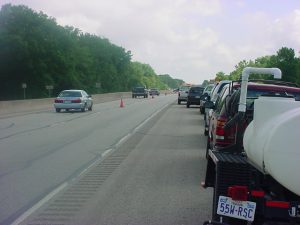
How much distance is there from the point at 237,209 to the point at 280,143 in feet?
2.77

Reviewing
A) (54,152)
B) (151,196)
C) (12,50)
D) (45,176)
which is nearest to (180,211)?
(151,196)

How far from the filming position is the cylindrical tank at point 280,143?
468cm

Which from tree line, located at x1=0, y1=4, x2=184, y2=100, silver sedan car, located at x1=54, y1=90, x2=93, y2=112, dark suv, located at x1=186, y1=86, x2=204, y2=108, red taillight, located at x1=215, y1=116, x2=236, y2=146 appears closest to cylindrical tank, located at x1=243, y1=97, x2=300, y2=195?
red taillight, located at x1=215, y1=116, x2=236, y2=146

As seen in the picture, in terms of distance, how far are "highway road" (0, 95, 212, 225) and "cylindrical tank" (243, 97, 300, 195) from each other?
224cm

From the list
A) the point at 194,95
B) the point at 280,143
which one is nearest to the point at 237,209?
the point at 280,143

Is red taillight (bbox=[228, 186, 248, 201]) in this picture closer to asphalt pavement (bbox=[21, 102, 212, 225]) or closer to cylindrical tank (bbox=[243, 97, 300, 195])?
cylindrical tank (bbox=[243, 97, 300, 195])

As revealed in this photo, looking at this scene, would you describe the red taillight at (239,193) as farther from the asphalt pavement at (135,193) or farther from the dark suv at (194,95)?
the dark suv at (194,95)

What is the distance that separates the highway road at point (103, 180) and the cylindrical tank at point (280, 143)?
2.24 m

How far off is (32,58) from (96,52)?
5485 cm

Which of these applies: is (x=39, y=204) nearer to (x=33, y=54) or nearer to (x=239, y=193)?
(x=239, y=193)

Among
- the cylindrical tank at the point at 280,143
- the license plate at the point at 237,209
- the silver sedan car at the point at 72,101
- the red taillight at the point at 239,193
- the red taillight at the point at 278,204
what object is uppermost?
the cylindrical tank at the point at 280,143

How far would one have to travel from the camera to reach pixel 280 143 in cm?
474

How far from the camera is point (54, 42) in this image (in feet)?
297

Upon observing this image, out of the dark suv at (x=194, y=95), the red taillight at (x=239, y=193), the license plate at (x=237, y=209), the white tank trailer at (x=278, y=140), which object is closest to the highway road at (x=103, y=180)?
the license plate at (x=237, y=209)
